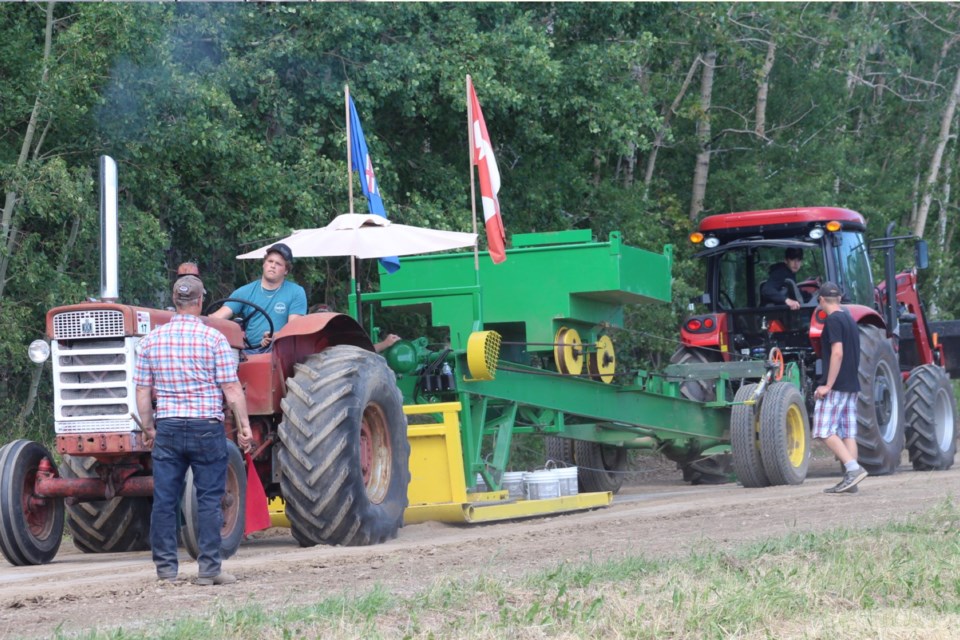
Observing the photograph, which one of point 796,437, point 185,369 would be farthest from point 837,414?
point 185,369

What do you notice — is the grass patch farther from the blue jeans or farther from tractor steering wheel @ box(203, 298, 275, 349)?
tractor steering wheel @ box(203, 298, 275, 349)

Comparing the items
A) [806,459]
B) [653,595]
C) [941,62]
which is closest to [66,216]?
[806,459]

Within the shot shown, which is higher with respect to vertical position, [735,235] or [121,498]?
[735,235]

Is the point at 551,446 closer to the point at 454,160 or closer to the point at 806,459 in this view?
the point at 806,459

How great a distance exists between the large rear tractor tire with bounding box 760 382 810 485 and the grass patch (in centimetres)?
519

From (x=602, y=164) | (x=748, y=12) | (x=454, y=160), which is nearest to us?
(x=454, y=160)

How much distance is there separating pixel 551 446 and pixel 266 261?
519cm

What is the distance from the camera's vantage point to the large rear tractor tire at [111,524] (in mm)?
9102

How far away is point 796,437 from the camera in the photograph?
13148mm

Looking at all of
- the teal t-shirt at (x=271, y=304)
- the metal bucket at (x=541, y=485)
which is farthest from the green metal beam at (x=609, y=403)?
the teal t-shirt at (x=271, y=304)

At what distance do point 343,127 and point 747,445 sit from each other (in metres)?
5.47

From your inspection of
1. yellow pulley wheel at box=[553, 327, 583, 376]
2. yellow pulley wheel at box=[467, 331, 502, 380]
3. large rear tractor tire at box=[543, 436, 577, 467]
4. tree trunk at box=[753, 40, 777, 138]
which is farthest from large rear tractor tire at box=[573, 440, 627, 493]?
tree trunk at box=[753, 40, 777, 138]

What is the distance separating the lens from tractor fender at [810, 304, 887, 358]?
13375 millimetres

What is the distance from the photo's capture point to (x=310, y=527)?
28.2 feet
